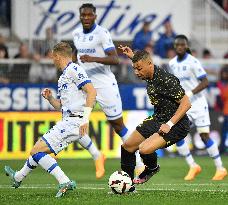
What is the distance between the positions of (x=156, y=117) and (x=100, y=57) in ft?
9.75

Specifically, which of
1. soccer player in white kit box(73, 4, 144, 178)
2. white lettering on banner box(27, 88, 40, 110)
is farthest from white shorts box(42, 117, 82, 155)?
white lettering on banner box(27, 88, 40, 110)

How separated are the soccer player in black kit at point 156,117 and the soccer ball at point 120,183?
418 millimetres

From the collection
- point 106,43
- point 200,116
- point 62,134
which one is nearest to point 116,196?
point 62,134

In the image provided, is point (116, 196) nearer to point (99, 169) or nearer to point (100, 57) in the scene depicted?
point (99, 169)

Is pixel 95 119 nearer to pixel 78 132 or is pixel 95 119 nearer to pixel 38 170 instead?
pixel 38 170

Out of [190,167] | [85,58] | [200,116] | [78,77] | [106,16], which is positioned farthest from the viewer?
[106,16]

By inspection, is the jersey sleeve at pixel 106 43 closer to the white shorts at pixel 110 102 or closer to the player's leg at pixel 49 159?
the white shorts at pixel 110 102

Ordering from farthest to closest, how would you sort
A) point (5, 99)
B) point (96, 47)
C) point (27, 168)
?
point (5, 99) < point (96, 47) < point (27, 168)

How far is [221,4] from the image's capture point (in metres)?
27.6

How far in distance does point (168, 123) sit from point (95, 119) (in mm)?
8324

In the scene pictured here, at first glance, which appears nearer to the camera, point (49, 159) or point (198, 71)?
point (49, 159)

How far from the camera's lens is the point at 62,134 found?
1258 cm

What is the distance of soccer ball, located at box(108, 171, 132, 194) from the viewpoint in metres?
12.2

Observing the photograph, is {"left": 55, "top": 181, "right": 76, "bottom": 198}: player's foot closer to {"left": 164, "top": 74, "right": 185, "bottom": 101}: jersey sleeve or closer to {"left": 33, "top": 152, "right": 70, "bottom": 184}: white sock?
{"left": 33, "top": 152, "right": 70, "bottom": 184}: white sock
